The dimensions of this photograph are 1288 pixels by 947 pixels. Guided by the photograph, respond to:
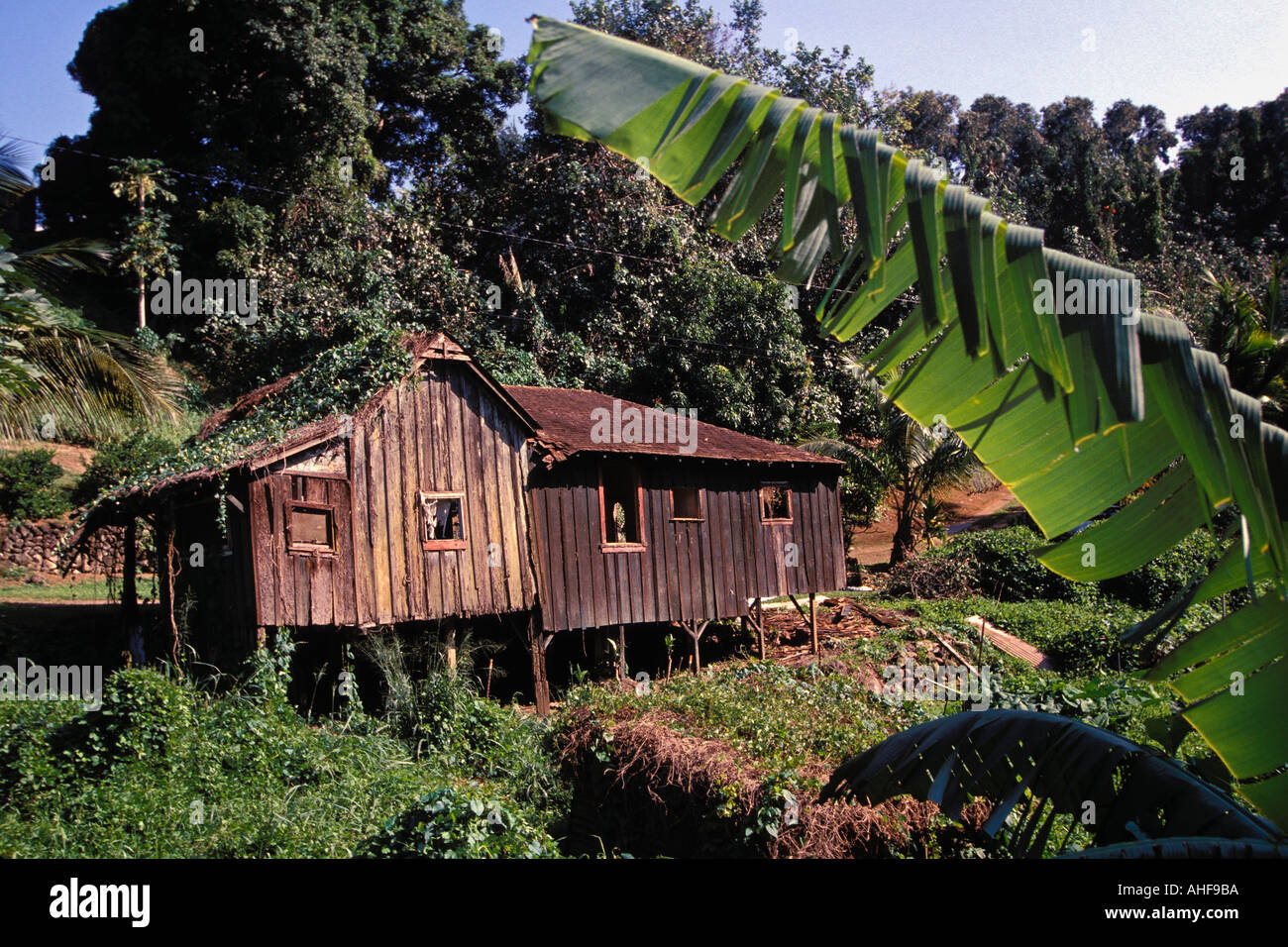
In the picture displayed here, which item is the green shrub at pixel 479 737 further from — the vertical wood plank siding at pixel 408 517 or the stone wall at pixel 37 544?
the stone wall at pixel 37 544

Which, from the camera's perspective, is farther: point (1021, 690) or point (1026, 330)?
point (1021, 690)

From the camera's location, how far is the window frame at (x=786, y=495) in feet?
71.2

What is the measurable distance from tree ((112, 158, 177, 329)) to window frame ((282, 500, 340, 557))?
18665 mm

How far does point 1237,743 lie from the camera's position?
3027 millimetres

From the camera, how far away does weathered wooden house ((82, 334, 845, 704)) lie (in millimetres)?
15055

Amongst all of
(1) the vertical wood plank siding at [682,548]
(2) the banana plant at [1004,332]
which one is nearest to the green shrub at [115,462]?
(1) the vertical wood plank siding at [682,548]

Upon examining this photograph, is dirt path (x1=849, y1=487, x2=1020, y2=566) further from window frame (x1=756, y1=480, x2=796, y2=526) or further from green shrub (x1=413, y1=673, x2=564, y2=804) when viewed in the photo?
green shrub (x1=413, y1=673, x2=564, y2=804)

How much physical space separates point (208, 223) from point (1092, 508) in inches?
1244

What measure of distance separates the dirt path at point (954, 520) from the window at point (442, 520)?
18.1m

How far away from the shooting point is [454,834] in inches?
306

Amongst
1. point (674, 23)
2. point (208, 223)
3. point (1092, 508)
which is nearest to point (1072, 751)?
point (1092, 508)

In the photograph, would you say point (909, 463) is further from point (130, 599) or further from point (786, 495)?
point (130, 599)

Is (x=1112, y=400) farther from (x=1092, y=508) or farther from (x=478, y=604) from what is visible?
(x=478, y=604)
